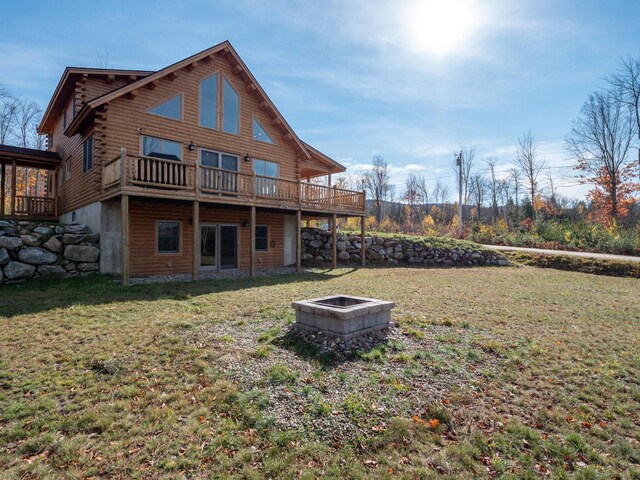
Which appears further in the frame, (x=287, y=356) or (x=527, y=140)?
(x=527, y=140)

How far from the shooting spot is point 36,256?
396 inches

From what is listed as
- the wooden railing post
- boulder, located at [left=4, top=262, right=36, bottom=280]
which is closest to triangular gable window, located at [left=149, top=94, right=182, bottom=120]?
the wooden railing post

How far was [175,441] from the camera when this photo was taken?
2955 millimetres

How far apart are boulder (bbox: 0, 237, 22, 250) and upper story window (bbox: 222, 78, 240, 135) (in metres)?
7.86

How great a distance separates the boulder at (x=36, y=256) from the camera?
992 cm

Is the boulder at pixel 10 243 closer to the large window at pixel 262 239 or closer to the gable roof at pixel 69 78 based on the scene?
the gable roof at pixel 69 78

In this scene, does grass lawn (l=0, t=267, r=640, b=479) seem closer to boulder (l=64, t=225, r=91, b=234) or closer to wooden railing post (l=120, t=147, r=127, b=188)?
wooden railing post (l=120, t=147, r=127, b=188)

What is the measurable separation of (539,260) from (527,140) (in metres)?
23.4

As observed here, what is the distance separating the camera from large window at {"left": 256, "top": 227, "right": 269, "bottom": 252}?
1536 cm

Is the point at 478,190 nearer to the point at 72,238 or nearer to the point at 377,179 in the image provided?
the point at 377,179

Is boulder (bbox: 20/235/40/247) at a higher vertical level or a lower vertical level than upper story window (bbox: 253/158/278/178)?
lower

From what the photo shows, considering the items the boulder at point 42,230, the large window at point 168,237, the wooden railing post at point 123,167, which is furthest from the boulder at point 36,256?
the wooden railing post at point 123,167

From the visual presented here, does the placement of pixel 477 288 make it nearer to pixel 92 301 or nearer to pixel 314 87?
pixel 92 301

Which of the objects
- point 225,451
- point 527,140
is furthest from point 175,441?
point 527,140
